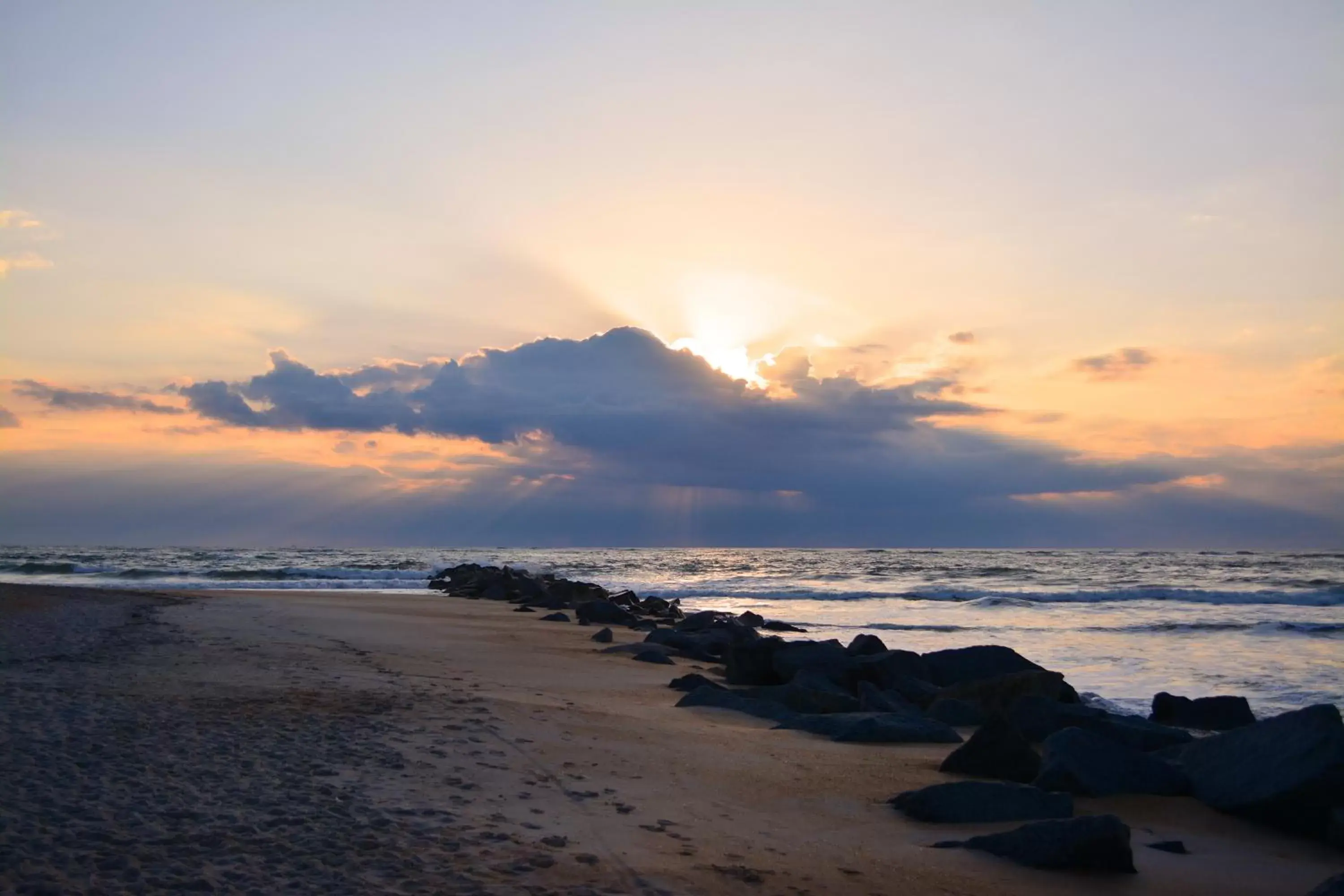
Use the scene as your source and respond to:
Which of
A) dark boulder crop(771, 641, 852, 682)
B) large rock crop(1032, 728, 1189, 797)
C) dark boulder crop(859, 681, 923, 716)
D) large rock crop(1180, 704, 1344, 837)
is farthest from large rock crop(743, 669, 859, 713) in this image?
large rock crop(1180, 704, 1344, 837)

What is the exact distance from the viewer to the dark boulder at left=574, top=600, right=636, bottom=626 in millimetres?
25406

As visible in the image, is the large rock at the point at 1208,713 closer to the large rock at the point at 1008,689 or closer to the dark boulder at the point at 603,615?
the large rock at the point at 1008,689

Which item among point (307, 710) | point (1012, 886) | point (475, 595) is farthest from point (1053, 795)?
point (475, 595)

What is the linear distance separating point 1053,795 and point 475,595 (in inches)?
1230

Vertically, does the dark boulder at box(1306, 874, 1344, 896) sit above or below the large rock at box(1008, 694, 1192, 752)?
above

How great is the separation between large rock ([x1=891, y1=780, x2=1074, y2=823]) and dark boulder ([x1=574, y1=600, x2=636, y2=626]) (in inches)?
738

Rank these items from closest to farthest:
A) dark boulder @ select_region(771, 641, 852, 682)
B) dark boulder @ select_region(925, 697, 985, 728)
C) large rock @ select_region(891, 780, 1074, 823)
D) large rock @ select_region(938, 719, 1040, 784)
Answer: large rock @ select_region(891, 780, 1074, 823), large rock @ select_region(938, 719, 1040, 784), dark boulder @ select_region(925, 697, 985, 728), dark boulder @ select_region(771, 641, 852, 682)

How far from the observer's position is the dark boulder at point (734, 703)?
37.0ft

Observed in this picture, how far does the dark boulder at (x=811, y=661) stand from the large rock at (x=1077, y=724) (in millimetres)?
3878

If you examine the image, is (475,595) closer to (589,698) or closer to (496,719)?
(589,698)

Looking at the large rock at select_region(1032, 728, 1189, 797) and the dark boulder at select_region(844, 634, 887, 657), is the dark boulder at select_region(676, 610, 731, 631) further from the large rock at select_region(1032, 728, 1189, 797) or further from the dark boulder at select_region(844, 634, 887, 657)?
the large rock at select_region(1032, 728, 1189, 797)

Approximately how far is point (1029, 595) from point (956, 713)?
28846 mm

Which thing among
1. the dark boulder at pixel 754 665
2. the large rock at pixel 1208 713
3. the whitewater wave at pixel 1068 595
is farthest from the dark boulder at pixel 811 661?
the whitewater wave at pixel 1068 595

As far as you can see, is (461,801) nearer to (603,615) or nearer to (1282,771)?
(1282,771)
